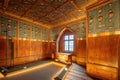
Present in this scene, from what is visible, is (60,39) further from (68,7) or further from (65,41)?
(68,7)

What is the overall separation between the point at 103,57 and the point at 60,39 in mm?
5775

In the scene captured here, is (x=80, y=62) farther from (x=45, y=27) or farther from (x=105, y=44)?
(x=45, y=27)

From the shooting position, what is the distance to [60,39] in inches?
356

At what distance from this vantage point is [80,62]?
6137 millimetres

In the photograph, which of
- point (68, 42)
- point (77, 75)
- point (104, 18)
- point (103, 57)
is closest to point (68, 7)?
point (104, 18)

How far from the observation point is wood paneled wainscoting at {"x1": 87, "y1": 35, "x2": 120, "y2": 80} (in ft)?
10.9

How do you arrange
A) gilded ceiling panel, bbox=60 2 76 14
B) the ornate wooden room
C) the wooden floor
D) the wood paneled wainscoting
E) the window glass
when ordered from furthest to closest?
the window glass, gilded ceiling panel, bbox=60 2 76 14, the wooden floor, the ornate wooden room, the wood paneled wainscoting

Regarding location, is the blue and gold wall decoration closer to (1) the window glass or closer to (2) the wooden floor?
(2) the wooden floor

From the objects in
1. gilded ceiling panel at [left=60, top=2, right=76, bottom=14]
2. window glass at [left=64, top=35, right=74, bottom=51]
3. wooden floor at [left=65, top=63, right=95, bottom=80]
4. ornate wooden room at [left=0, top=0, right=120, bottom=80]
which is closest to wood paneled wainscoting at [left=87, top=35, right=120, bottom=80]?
ornate wooden room at [left=0, top=0, right=120, bottom=80]

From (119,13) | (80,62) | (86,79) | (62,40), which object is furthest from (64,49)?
(119,13)

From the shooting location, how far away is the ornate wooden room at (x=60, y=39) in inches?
140

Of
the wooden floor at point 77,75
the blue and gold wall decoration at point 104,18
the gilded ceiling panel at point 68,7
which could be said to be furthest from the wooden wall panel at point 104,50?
the gilded ceiling panel at point 68,7

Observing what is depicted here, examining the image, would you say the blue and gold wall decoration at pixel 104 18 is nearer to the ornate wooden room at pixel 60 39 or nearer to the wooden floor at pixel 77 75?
the ornate wooden room at pixel 60 39

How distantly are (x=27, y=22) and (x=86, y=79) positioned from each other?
6256 millimetres
